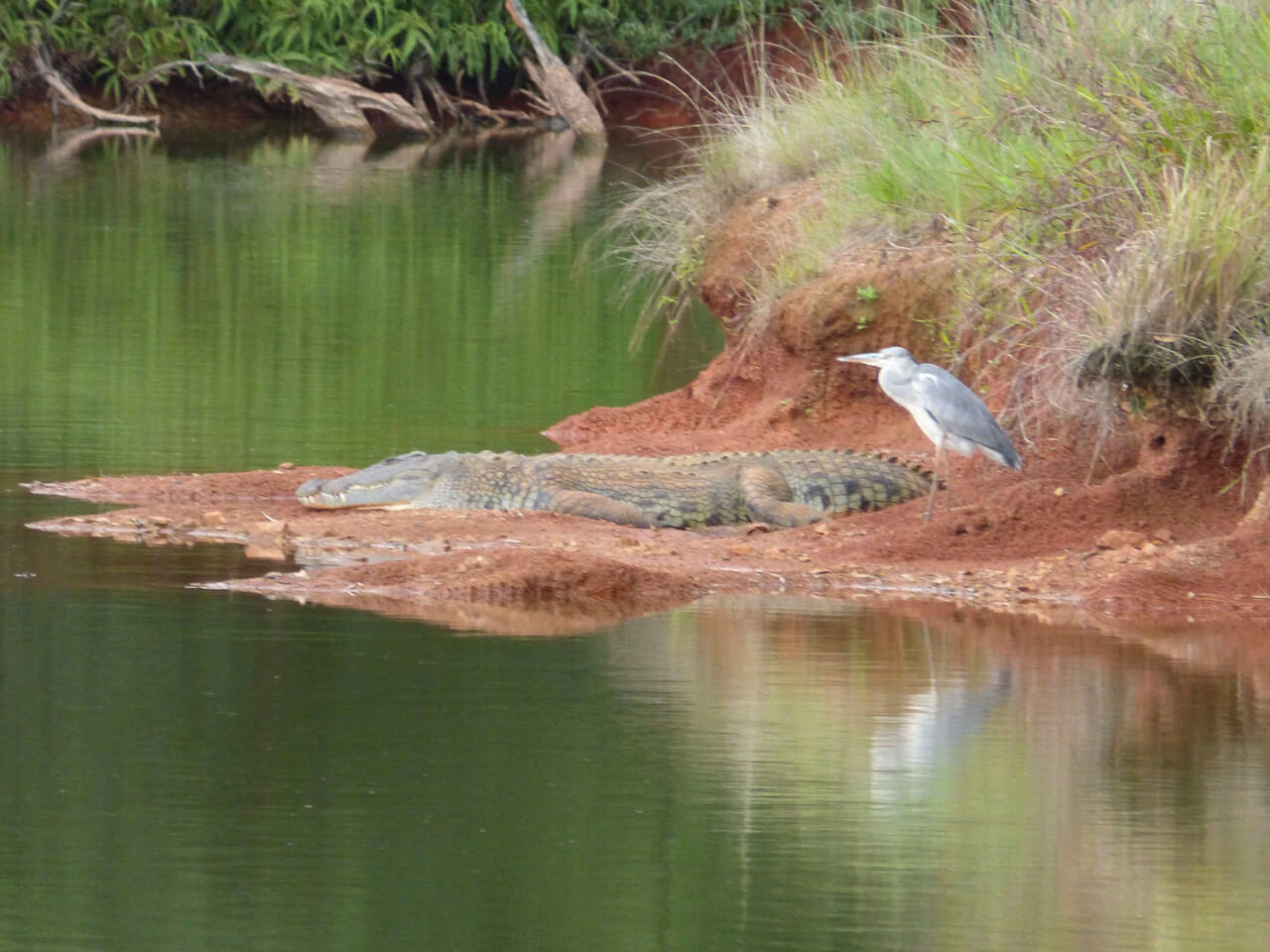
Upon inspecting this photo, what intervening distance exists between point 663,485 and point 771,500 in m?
0.49

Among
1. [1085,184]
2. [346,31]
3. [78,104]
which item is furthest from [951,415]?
[346,31]

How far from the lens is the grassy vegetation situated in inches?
309

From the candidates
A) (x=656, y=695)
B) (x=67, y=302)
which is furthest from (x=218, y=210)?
(x=656, y=695)

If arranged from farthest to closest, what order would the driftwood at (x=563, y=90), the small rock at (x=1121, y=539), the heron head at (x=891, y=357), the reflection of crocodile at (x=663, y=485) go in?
the driftwood at (x=563, y=90) → the reflection of crocodile at (x=663, y=485) → the heron head at (x=891, y=357) → the small rock at (x=1121, y=539)

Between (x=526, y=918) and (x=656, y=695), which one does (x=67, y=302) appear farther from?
(x=526, y=918)

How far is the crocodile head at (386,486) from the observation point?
9.46 meters

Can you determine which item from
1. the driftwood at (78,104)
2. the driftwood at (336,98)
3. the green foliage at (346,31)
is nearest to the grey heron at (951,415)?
the green foliage at (346,31)

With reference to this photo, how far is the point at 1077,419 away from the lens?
28.3 ft

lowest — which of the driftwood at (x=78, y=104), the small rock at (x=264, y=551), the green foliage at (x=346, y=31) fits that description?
the small rock at (x=264, y=551)

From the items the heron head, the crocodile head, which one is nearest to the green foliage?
the crocodile head

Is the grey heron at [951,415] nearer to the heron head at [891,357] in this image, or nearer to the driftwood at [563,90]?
the heron head at [891,357]

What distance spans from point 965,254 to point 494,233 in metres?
11.1

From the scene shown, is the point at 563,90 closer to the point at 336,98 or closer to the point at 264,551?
the point at 336,98

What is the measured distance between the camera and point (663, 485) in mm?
10094
